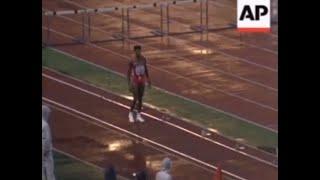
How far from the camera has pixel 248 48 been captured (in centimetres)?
2488

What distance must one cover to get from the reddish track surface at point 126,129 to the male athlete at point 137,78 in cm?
33

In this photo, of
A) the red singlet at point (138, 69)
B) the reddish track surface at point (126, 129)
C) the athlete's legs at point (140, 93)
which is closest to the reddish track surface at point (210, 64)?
the reddish track surface at point (126, 129)

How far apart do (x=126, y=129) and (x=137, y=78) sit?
1110 mm

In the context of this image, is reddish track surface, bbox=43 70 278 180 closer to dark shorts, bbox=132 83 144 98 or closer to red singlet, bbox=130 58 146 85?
dark shorts, bbox=132 83 144 98

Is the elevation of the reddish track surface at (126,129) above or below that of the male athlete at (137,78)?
below

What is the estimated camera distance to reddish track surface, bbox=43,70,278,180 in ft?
53.6

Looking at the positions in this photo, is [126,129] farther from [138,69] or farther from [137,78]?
[138,69]

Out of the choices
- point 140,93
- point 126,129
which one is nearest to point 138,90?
point 140,93

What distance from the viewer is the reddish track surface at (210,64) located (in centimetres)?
2030

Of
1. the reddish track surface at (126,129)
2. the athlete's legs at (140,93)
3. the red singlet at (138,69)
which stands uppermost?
the red singlet at (138,69)

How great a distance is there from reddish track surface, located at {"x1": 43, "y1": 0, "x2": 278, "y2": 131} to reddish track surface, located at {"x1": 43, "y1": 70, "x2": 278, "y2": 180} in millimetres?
1738

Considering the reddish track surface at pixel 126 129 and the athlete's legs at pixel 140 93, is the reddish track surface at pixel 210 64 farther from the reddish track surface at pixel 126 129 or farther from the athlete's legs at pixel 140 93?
the athlete's legs at pixel 140 93

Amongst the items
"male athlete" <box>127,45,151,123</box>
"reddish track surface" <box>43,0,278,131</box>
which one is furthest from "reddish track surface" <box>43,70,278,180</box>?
→ "reddish track surface" <box>43,0,278,131</box>
